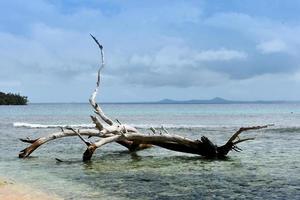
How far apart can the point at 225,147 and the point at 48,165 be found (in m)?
7.89

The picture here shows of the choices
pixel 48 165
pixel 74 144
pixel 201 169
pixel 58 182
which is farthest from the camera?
pixel 74 144

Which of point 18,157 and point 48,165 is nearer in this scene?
point 48,165

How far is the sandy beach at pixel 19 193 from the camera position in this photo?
536 inches

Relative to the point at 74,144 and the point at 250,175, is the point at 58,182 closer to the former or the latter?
the point at 250,175

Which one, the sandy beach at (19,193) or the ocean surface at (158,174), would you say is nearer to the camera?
the sandy beach at (19,193)

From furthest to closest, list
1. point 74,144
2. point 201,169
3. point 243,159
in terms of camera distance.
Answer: point 74,144 < point 243,159 < point 201,169

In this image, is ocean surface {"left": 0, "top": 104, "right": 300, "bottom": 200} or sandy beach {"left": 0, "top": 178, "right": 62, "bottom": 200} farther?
ocean surface {"left": 0, "top": 104, "right": 300, "bottom": 200}

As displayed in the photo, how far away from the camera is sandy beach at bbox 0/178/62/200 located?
13.6 m

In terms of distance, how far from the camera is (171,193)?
48.4ft

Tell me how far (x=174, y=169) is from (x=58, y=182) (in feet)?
16.7

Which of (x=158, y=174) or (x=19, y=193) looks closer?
(x=19, y=193)

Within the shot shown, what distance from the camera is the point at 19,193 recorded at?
14172 mm

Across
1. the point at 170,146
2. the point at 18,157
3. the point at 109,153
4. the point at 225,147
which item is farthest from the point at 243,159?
the point at 18,157

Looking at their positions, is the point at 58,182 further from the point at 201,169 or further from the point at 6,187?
the point at 201,169
